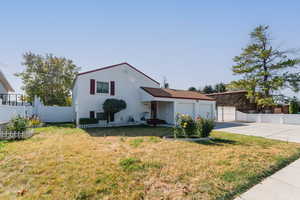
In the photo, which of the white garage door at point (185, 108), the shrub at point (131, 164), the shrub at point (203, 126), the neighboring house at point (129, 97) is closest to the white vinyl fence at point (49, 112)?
the neighboring house at point (129, 97)

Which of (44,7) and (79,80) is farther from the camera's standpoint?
(79,80)

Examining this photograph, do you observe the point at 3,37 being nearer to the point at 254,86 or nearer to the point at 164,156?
the point at 164,156

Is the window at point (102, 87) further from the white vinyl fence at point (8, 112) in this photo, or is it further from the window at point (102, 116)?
the white vinyl fence at point (8, 112)

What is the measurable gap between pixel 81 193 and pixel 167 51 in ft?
43.9

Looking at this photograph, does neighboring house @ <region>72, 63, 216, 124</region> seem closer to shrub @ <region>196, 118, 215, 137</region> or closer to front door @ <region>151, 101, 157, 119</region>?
front door @ <region>151, 101, 157, 119</region>

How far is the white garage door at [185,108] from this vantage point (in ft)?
52.1

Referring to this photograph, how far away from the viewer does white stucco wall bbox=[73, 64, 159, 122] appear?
1381 centimetres

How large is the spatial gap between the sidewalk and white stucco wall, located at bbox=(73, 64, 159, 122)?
1324cm

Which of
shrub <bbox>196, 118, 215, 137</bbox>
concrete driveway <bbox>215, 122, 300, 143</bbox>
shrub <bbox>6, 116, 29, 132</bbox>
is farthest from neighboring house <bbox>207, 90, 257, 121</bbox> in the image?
shrub <bbox>6, 116, 29, 132</bbox>

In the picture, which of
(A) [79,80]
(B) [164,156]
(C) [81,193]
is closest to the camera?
(C) [81,193]

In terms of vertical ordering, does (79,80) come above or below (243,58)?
below

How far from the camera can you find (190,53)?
1396cm

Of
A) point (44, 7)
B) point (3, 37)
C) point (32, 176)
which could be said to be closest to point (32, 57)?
point (3, 37)

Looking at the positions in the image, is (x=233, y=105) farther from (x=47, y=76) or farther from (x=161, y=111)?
(x=47, y=76)
